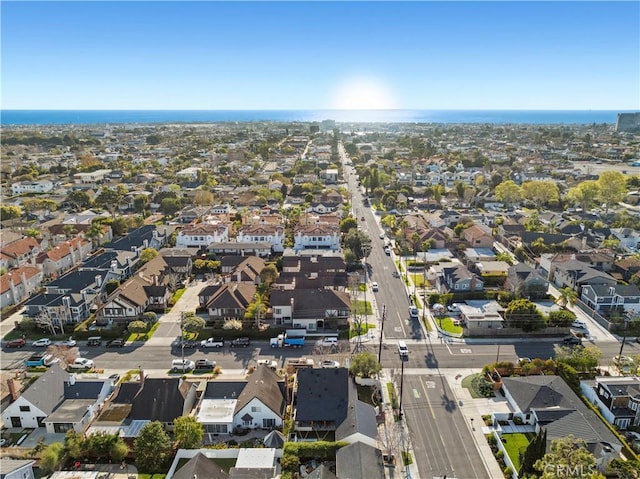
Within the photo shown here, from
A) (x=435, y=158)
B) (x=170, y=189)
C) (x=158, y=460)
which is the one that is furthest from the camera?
(x=435, y=158)

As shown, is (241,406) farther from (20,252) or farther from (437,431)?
(20,252)

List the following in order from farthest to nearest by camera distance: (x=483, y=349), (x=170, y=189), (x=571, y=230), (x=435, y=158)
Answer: (x=435, y=158) < (x=170, y=189) < (x=571, y=230) < (x=483, y=349)

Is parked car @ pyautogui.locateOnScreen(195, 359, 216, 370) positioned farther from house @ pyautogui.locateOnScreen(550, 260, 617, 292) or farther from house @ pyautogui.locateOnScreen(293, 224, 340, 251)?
house @ pyautogui.locateOnScreen(550, 260, 617, 292)

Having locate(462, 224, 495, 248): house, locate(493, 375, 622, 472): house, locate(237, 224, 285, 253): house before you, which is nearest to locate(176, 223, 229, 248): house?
locate(237, 224, 285, 253): house

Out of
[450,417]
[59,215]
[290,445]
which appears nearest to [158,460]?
[290,445]

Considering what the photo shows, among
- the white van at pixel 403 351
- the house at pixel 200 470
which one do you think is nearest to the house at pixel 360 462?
the house at pixel 200 470

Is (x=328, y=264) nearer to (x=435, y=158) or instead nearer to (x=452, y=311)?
(x=452, y=311)

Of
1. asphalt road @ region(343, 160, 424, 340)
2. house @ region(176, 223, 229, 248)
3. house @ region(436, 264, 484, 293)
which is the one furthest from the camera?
house @ region(176, 223, 229, 248)

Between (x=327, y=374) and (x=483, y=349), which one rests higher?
(x=327, y=374)
